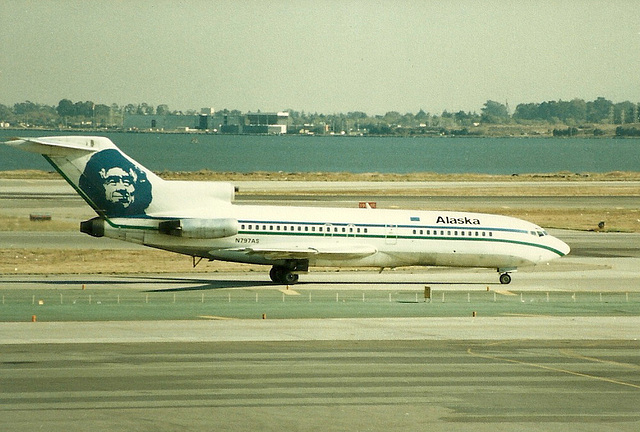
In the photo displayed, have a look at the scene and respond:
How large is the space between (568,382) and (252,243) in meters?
22.1

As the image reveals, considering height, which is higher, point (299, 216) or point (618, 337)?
point (299, 216)

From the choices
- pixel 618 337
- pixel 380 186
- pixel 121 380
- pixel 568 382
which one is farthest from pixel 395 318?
pixel 380 186

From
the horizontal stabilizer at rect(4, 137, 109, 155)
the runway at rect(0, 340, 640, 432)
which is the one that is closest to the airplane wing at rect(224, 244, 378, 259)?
the horizontal stabilizer at rect(4, 137, 109, 155)

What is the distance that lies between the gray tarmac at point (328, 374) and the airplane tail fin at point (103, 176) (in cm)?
1040

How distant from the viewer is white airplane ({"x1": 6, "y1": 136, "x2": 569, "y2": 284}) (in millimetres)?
43531

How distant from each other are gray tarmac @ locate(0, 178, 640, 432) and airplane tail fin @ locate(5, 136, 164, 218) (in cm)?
1040

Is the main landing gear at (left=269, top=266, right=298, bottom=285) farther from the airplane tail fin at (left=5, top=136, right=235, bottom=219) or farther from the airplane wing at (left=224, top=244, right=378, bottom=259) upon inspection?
the airplane tail fin at (left=5, top=136, right=235, bottom=219)

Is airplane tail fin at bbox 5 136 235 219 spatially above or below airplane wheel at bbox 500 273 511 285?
above

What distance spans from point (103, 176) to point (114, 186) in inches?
27.6

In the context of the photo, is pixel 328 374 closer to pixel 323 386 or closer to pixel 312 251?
pixel 323 386

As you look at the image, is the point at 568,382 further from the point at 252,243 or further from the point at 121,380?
the point at 252,243

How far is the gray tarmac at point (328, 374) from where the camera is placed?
858 inches

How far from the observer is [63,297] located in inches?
1587

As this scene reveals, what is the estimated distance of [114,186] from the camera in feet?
143
